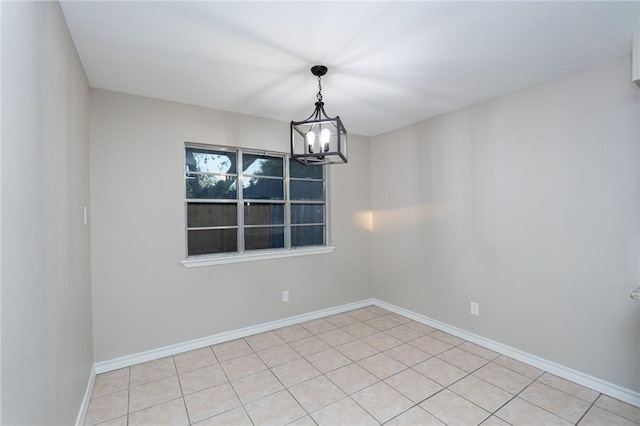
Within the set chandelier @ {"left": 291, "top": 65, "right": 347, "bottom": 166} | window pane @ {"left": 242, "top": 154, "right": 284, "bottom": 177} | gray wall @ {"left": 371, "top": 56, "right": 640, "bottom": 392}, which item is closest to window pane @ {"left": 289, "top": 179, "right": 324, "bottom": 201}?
window pane @ {"left": 242, "top": 154, "right": 284, "bottom": 177}

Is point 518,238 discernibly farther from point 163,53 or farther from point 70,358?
point 70,358

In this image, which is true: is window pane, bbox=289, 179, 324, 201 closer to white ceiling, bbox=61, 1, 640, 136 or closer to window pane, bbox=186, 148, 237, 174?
window pane, bbox=186, 148, 237, 174

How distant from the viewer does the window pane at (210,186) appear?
3230 millimetres

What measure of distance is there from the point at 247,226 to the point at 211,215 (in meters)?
0.43

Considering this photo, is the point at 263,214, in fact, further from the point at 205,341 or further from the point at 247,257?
the point at 205,341

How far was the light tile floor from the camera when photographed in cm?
206

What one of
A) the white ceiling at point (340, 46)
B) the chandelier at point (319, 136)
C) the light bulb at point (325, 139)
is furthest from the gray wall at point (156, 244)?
the light bulb at point (325, 139)

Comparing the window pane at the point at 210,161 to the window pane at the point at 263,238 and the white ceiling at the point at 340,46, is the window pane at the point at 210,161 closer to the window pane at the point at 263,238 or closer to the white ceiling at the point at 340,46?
the white ceiling at the point at 340,46

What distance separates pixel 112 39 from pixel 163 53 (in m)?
0.31

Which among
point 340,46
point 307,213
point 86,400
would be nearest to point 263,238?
point 307,213

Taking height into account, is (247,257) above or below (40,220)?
below

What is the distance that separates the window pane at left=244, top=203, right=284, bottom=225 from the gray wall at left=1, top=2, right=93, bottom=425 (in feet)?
5.52

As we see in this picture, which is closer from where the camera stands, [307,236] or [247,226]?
[247,226]

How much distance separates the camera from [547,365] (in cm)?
262
